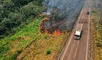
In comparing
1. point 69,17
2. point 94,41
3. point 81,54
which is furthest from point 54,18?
point 81,54

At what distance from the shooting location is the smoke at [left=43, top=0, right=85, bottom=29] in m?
86.0

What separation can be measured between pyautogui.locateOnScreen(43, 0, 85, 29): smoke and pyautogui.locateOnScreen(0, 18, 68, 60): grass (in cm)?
1021

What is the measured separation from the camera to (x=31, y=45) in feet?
251

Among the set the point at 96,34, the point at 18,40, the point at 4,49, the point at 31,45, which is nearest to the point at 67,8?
the point at 18,40

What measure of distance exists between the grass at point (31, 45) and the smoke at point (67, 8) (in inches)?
402

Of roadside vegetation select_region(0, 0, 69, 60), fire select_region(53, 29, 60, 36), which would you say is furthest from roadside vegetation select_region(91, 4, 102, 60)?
fire select_region(53, 29, 60, 36)

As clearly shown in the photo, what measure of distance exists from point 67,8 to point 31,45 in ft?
116

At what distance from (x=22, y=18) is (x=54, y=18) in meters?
21.6

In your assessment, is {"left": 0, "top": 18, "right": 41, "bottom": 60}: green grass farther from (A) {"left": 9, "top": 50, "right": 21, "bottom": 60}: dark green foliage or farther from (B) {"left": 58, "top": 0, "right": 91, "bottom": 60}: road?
(B) {"left": 58, "top": 0, "right": 91, "bottom": 60}: road

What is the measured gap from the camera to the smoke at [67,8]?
282 feet

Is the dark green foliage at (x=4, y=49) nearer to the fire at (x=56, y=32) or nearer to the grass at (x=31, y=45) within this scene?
the grass at (x=31, y=45)

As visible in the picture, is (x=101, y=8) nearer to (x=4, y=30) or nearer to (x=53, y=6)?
(x=53, y=6)

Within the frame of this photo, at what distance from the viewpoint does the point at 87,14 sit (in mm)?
94688

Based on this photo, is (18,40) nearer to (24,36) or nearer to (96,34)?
(24,36)
